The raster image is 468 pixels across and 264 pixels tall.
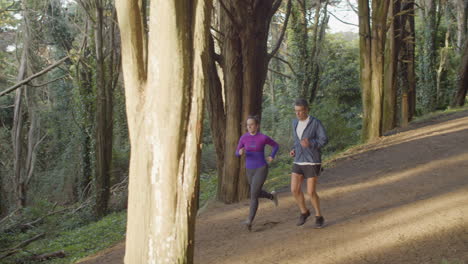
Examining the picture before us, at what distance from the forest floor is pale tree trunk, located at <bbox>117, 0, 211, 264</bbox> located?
2766mm

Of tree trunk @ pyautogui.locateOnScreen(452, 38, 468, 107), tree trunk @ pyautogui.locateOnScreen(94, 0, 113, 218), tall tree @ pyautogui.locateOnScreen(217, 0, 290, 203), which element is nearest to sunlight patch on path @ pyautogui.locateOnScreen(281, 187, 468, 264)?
tall tree @ pyautogui.locateOnScreen(217, 0, 290, 203)

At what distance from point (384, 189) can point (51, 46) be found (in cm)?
2615

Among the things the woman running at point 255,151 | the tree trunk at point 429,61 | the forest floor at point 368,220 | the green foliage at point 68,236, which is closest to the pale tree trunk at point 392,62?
the forest floor at point 368,220

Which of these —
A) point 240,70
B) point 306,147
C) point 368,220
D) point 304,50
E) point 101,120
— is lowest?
point 368,220

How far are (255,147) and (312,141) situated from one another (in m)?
1.15

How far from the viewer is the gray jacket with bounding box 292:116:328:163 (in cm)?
676

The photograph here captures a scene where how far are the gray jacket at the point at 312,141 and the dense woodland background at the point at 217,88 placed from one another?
366 centimetres

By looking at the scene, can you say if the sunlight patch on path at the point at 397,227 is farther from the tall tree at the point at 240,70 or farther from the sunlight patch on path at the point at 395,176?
the tall tree at the point at 240,70

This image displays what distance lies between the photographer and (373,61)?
16.4m

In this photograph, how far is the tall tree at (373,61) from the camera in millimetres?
16250

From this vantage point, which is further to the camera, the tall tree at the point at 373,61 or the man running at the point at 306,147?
the tall tree at the point at 373,61

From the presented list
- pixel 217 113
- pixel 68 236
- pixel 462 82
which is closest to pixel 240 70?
pixel 217 113

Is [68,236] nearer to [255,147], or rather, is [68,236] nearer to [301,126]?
[255,147]

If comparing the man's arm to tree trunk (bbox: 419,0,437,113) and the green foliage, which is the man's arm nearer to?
the green foliage
